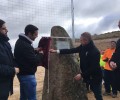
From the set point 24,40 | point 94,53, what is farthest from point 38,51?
point 94,53

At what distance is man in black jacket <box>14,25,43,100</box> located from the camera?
6.46m

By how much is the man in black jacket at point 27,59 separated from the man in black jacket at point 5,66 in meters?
0.66

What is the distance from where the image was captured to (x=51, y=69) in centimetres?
849

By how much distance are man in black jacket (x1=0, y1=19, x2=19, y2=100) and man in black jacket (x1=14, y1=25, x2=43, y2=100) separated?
66 cm

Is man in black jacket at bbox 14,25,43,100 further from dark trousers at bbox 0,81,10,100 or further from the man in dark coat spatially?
the man in dark coat

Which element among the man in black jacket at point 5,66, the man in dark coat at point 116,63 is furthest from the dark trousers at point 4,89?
the man in dark coat at point 116,63

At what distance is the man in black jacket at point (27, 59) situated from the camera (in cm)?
646

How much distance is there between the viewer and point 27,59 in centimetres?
645

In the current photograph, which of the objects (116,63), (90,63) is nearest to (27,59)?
(90,63)

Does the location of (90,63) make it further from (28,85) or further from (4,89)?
(4,89)

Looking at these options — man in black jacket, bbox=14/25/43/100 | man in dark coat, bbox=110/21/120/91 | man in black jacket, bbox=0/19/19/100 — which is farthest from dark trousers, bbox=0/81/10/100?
man in dark coat, bbox=110/21/120/91

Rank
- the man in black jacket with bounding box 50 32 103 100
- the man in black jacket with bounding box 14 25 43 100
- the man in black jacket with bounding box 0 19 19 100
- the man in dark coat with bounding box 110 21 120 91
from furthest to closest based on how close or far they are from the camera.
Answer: the man in black jacket with bounding box 50 32 103 100, the man in dark coat with bounding box 110 21 120 91, the man in black jacket with bounding box 14 25 43 100, the man in black jacket with bounding box 0 19 19 100

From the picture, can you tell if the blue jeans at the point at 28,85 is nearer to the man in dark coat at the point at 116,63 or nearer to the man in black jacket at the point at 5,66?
the man in black jacket at the point at 5,66

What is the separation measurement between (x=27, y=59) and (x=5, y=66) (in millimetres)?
935
